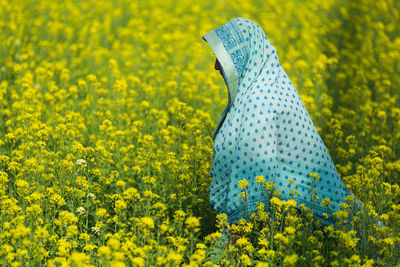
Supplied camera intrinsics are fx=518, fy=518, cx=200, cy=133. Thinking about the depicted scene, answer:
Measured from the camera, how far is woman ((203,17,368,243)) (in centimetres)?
310

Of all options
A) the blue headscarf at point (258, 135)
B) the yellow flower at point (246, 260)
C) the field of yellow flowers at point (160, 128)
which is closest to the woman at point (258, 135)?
the blue headscarf at point (258, 135)

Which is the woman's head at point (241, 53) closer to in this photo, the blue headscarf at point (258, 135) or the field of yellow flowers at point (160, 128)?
the blue headscarf at point (258, 135)

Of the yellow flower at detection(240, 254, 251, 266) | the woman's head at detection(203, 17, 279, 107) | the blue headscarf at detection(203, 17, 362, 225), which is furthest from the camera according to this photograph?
the woman's head at detection(203, 17, 279, 107)

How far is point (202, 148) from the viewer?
4.39 meters

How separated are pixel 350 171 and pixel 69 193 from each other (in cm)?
257

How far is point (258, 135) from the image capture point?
10.0 ft

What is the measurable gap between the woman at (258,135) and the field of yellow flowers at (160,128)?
21 cm

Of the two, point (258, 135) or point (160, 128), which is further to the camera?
point (160, 128)

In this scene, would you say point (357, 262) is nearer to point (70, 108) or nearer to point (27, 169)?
point (27, 169)

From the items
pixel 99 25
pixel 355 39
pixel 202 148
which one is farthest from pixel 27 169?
pixel 355 39

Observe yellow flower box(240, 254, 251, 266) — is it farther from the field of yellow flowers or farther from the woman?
the woman

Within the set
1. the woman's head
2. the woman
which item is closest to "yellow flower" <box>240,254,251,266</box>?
the woman

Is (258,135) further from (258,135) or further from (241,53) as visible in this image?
(241,53)

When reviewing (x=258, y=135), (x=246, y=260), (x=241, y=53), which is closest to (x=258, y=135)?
(x=258, y=135)
